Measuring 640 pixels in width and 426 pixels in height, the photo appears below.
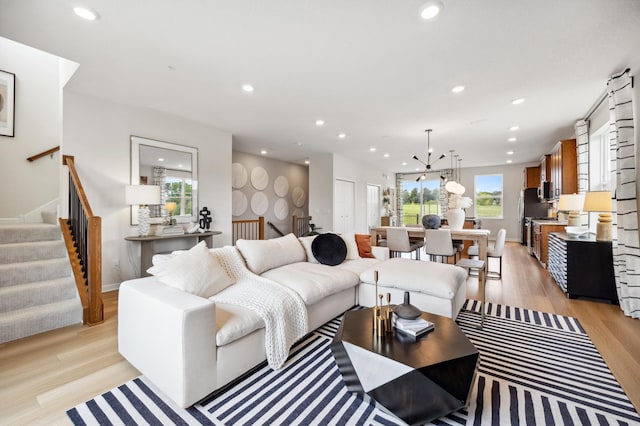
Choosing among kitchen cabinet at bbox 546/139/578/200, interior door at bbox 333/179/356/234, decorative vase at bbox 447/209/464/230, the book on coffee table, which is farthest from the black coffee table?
interior door at bbox 333/179/356/234

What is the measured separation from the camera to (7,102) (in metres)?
3.90

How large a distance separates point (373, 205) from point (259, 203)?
4366mm

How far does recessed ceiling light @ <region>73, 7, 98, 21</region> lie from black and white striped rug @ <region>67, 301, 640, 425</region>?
2722 mm

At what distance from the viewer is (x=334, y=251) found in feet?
11.5

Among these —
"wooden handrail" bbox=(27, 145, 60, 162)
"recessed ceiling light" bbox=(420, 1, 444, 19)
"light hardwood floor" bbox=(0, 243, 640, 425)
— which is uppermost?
"recessed ceiling light" bbox=(420, 1, 444, 19)

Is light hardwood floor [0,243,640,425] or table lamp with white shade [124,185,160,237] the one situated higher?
table lamp with white shade [124,185,160,237]

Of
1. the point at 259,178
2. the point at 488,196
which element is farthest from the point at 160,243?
the point at 488,196

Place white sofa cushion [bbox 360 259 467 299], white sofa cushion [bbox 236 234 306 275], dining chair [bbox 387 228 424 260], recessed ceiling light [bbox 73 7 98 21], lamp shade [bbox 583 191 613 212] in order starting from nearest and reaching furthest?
recessed ceiling light [bbox 73 7 98 21] < white sofa cushion [bbox 360 259 467 299] < white sofa cushion [bbox 236 234 306 275] < lamp shade [bbox 583 191 613 212] < dining chair [bbox 387 228 424 260]

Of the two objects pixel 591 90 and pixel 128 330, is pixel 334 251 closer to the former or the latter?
pixel 128 330

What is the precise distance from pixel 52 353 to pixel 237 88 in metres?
3.16

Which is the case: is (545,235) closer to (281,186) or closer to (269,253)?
(269,253)

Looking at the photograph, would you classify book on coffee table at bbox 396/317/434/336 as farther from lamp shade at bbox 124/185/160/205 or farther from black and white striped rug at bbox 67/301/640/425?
lamp shade at bbox 124/185/160/205

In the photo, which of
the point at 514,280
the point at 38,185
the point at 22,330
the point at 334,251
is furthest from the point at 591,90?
the point at 38,185

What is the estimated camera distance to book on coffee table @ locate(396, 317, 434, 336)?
175 cm
